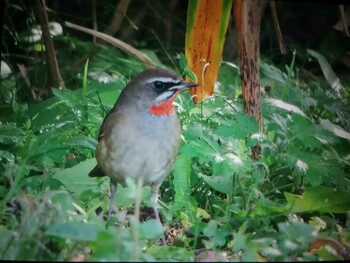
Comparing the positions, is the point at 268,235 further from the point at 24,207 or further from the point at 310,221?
the point at 24,207

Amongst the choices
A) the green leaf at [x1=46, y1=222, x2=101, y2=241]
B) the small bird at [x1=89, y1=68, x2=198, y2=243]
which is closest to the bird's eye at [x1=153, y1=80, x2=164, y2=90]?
the small bird at [x1=89, y1=68, x2=198, y2=243]

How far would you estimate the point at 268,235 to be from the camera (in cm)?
397

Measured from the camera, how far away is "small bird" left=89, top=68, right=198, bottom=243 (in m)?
4.16

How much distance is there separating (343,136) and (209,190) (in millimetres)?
802

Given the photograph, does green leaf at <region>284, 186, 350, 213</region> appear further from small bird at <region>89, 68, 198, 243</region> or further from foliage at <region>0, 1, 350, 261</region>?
small bird at <region>89, 68, 198, 243</region>

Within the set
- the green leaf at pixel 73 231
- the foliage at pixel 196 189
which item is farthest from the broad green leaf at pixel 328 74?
the green leaf at pixel 73 231

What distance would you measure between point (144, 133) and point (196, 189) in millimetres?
663

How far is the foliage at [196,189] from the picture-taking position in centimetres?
335

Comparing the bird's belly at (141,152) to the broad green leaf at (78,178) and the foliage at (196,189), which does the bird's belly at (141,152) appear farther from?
the broad green leaf at (78,178)

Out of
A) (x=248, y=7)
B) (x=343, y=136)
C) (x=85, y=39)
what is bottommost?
(x=85, y=39)

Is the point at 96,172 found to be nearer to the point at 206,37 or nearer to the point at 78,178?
the point at 78,178

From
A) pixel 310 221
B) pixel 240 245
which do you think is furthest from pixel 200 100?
pixel 240 245

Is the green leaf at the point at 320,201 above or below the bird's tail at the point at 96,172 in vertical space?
above

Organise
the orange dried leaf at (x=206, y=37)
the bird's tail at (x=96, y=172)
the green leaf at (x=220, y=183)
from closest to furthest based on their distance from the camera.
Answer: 1. the green leaf at (x=220, y=183)
2. the bird's tail at (x=96, y=172)
3. the orange dried leaf at (x=206, y=37)
